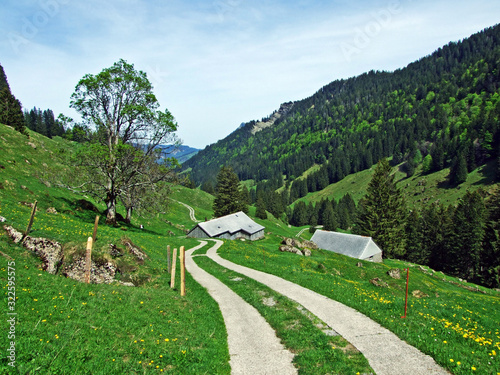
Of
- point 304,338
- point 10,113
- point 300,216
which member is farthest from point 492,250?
point 10,113

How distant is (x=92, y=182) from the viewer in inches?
1328

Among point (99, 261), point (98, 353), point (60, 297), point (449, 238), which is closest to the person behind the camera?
point (98, 353)

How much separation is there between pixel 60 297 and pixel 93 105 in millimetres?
27784

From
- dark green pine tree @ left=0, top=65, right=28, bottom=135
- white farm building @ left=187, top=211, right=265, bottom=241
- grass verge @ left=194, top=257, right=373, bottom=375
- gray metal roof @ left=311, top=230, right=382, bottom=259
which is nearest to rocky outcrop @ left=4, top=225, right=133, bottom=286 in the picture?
grass verge @ left=194, top=257, right=373, bottom=375

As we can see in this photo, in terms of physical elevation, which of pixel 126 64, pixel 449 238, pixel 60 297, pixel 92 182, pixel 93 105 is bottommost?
pixel 449 238

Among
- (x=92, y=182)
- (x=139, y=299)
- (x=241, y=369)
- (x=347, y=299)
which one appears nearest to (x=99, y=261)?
(x=139, y=299)

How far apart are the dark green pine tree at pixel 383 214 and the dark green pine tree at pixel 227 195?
119ft

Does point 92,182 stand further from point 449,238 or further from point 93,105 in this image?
point 449,238

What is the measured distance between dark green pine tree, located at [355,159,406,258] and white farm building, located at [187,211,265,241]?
91.9 ft

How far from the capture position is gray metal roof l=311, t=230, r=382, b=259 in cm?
6131

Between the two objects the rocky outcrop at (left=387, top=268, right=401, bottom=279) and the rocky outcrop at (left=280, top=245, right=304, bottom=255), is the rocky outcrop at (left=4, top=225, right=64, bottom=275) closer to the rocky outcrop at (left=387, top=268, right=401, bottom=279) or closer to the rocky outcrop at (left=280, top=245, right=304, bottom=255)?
the rocky outcrop at (left=280, top=245, right=304, bottom=255)

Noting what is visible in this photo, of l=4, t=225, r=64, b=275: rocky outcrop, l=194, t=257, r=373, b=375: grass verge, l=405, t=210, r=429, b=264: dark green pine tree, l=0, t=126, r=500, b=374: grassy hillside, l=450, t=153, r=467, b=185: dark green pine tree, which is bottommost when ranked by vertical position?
l=405, t=210, r=429, b=264: dark green pine tree

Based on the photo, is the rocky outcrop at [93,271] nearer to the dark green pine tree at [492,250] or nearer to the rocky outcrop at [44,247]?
the rocky outcrop at [44,247]

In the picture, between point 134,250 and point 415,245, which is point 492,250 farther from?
point 134,250
